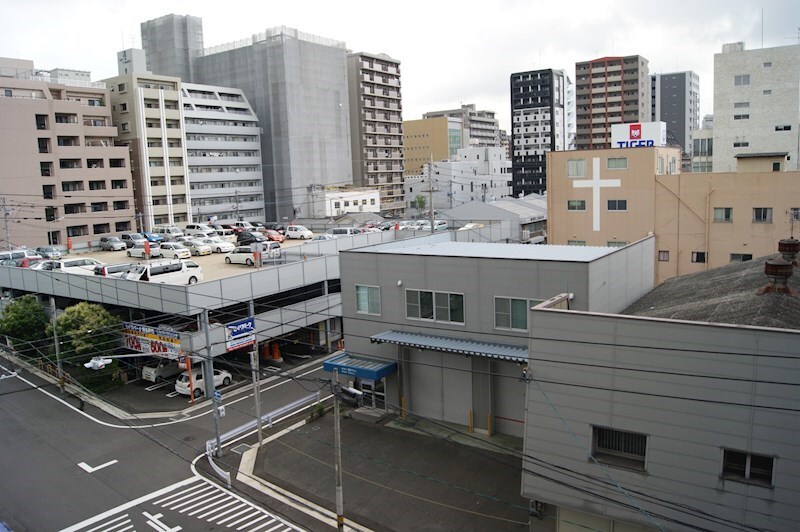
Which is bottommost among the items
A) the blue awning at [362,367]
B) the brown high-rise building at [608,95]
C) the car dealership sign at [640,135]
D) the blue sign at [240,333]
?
the blue awning at [362,367]

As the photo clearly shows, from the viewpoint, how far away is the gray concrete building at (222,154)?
6988 cm

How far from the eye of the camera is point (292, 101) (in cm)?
7325

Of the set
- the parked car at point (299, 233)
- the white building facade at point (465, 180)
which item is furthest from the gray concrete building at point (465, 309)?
the white building facade at point (465, 180)

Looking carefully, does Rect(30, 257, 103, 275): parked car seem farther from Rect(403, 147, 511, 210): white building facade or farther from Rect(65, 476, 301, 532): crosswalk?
Rect(403, 147, 511, 210): white building facade

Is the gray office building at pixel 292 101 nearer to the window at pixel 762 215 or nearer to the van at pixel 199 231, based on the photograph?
the van at pixel 199 231

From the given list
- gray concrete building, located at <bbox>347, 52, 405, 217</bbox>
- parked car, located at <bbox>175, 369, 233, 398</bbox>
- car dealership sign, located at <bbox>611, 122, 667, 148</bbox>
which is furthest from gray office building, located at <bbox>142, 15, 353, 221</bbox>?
parked car, located at <bbox>175, 369, 233, 398</bbox>

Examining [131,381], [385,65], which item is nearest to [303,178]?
[385,65]

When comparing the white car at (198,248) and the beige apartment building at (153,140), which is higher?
the beige apartment building at (153,140)

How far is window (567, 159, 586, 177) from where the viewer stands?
121 feet

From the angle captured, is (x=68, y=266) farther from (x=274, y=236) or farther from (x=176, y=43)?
(x=176, y=43)

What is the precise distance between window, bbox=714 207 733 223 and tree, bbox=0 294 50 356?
117ft

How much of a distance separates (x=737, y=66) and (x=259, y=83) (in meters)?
51.7

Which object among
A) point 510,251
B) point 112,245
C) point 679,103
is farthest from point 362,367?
point 679,103

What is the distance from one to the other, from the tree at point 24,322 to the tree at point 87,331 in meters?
4.33
